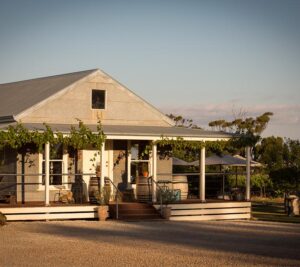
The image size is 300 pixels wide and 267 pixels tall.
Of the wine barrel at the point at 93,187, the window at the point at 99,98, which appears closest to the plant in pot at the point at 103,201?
the wine barrel at the point at 93,187

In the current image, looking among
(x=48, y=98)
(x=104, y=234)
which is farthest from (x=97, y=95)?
(x=104, y=234)

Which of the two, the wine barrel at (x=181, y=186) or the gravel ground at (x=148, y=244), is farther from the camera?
the wine barrel at (x=181, y=186)

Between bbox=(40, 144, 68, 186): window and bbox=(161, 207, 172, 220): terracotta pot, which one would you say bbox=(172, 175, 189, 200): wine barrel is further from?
bbox=(40, 144, 68, 186): window

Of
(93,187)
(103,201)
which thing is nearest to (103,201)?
(103,201)

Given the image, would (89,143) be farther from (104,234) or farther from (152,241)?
(152,241)

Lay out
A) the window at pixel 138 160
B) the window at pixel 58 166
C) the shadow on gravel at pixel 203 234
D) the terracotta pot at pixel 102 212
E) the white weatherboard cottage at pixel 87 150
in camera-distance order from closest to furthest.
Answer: the shadow on gravel at pixel 203 234
the terracotta pot at pixel 102 212
the white weatherboard cottage at pixel 87 150
the window at pixel 58 166
the window at pixel 138 160

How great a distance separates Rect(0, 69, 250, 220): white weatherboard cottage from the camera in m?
28.4

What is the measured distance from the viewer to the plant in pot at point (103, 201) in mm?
26969

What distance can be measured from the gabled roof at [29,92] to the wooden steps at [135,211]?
5261mm

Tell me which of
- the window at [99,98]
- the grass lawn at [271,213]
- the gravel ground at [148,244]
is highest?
the window at [99,98]

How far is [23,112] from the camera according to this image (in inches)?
1154

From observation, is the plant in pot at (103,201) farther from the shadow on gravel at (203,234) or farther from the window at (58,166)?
the window at (58,166)

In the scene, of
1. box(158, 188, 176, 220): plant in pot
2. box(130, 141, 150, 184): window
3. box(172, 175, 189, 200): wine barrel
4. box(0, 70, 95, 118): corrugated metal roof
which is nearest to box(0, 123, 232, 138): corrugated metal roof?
box(130, 141, 150, 184): window

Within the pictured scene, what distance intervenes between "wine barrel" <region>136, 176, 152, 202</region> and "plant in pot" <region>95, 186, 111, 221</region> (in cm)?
149
